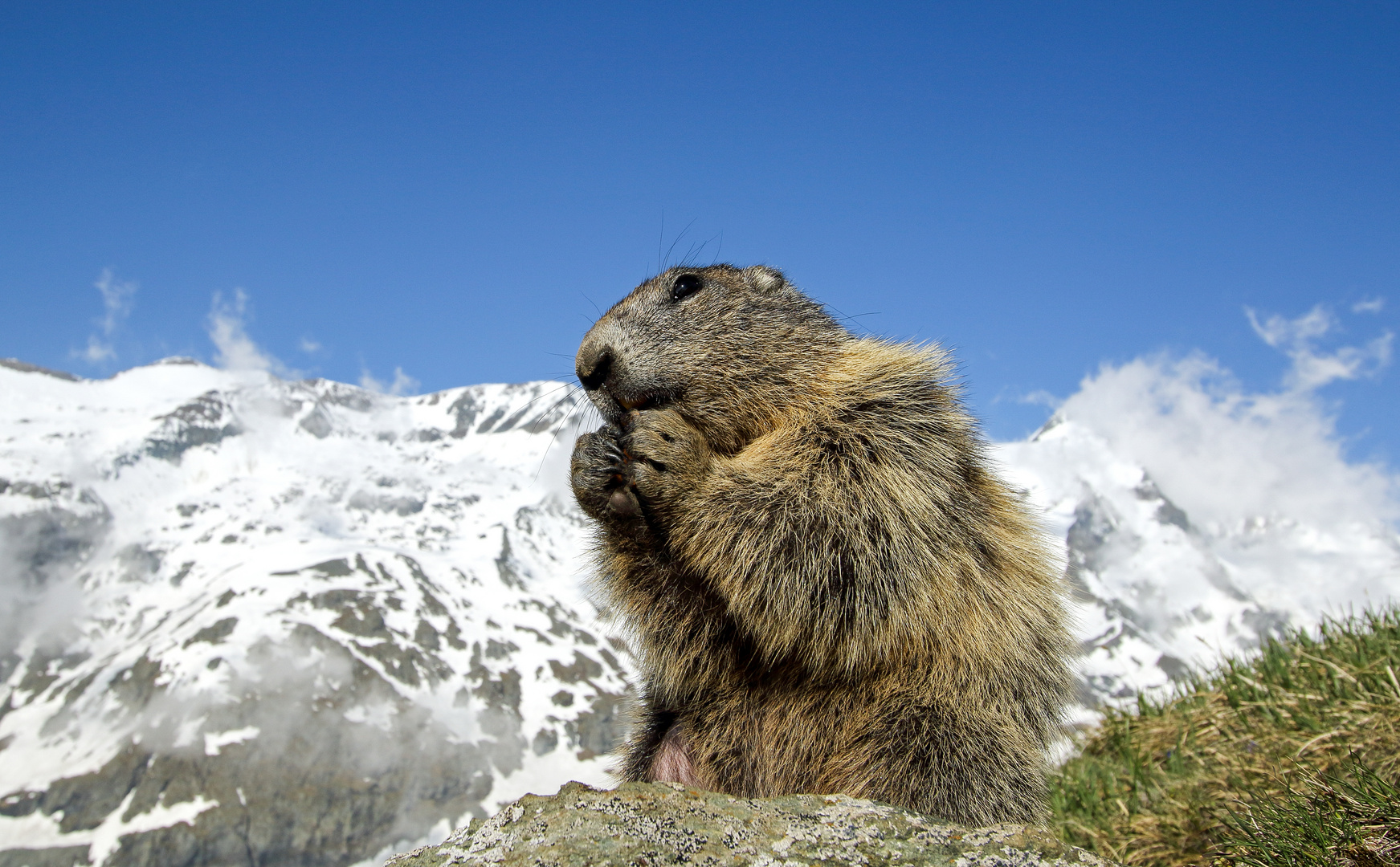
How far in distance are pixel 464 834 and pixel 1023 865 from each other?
2.51 metres

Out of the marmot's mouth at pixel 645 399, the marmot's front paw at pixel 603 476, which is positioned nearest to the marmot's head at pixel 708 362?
the marmot's mouth at pixel 645 399

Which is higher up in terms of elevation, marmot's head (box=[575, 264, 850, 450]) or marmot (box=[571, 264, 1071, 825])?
marmot's head (box=[575, 264, 850, 450])

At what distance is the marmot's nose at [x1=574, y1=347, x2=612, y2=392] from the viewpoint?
5875mm

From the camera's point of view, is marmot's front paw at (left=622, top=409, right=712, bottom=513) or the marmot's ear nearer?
marmot's front paw at (left=622, top=409, right=712, bottom=513)

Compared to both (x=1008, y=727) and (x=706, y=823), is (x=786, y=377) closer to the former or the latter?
(x=1008, y=727)

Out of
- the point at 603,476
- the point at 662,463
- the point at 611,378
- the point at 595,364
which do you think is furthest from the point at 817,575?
the point at 595,364

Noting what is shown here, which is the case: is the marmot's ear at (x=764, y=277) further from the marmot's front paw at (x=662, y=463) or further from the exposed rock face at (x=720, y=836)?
the exposed rock face at (x=720, y=836)

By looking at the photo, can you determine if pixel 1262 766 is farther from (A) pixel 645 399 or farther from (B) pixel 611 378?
(B) pixel 611 378

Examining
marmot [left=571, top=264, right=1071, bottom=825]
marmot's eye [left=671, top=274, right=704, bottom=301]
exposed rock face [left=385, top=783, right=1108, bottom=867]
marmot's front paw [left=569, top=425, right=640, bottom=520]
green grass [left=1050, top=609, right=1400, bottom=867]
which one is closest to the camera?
exposed rock face [left=385, top=783, right=1108, bottom=867]

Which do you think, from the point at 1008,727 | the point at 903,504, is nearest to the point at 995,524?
the point at 903,504

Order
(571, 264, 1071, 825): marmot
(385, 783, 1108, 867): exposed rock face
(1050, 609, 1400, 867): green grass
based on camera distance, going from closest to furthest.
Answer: (385, 783, 1108, 867): exposed rock face → (1050, 609, 1400, 867): green grass → (571, 264, 1071, 825): marmot

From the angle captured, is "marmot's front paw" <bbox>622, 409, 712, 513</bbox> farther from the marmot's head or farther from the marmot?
the marmot's head

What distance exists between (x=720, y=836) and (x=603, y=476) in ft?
7.16

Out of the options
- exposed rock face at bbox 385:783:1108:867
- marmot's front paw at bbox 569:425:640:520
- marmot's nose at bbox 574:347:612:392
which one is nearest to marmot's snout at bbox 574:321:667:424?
marmot's nose at bbox 574:347:612:392
